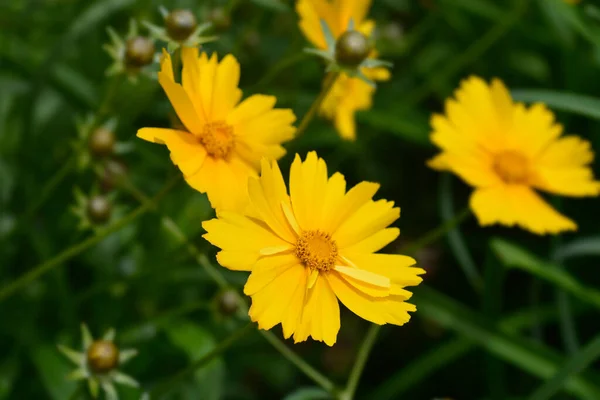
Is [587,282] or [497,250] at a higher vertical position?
[587,282]

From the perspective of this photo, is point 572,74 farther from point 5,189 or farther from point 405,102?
point 5,189

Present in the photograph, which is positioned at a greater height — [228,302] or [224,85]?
[224,85]

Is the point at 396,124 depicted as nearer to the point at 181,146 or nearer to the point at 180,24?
the point at 180,24

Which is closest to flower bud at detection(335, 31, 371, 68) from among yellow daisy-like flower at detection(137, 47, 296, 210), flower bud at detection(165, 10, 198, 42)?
yellow daisy-like flower at detection(137, 47, 296, 210)

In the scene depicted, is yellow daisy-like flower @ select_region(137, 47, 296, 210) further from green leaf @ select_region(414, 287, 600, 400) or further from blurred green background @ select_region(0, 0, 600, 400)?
green leaf @ select_region(414, 287, 600, 400)

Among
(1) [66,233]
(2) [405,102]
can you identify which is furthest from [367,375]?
(1) [66,233]

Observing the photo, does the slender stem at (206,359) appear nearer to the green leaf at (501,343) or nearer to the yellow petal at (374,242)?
the yellow petal at (374,242)

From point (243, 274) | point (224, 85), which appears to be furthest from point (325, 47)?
point (243, 274)
